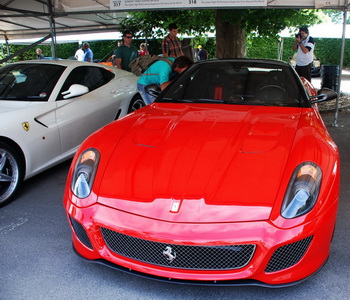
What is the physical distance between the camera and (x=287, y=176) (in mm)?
2381

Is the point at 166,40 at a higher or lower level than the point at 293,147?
higher

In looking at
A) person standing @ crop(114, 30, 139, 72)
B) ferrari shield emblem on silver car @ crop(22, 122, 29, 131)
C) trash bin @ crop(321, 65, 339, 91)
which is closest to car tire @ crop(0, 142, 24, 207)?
ferrari shield emblem on silver car @ crop(22, 122, 29, 131)

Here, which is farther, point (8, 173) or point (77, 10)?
point (77, 10)

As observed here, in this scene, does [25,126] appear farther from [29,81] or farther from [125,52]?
[125,52]

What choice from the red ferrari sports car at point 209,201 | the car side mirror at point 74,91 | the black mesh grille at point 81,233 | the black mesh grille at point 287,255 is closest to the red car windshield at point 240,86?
the red ferrari sports car at point 209,201

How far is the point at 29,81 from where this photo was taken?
4543 mm

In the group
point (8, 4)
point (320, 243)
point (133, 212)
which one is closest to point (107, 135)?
point (133, 212)

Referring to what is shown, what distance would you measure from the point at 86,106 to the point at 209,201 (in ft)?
9.56

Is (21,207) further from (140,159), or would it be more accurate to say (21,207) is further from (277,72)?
(277,72)

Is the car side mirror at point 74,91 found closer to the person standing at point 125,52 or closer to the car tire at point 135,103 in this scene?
the car tire at point 135,103

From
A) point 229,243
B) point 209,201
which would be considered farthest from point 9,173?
point 229,243

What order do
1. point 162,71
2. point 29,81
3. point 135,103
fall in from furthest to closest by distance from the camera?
point 135,103 → point 162,71 → point 29,81

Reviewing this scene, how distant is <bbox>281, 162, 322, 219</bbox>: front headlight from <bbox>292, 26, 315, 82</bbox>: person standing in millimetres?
6457

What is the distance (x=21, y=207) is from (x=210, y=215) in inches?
93.4
